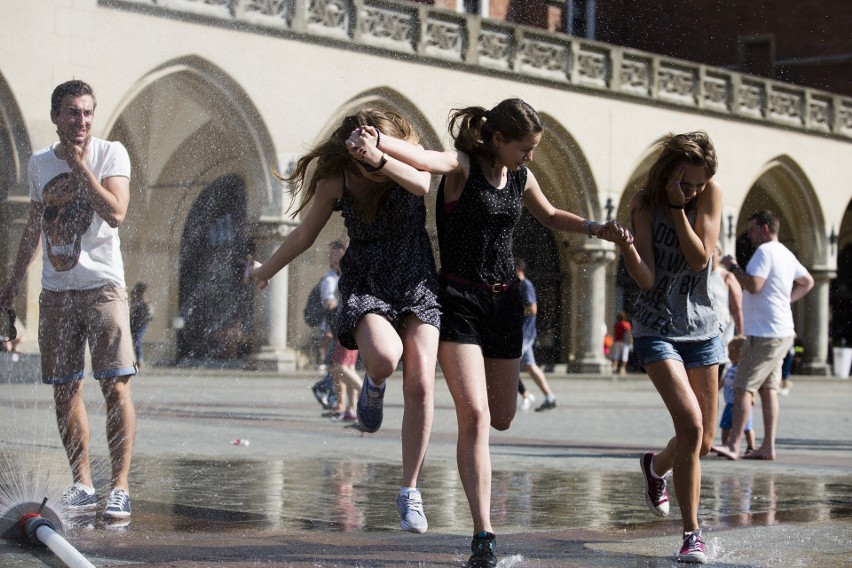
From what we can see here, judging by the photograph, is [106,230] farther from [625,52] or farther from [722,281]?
[625,52]

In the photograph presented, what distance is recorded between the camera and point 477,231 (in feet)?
18.3

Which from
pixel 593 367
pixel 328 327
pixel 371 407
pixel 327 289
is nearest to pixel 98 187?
pixel 371 407

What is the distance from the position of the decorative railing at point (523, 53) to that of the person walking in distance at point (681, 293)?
36.3 feet

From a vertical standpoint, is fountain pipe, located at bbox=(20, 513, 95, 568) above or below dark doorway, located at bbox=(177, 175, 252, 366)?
below

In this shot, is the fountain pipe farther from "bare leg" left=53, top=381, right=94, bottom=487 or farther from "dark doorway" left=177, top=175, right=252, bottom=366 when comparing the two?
"dark doorway" left=177, top=175, right=252, bottom=366

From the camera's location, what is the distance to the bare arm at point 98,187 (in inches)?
243

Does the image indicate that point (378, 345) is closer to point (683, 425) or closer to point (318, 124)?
point (683, 425)

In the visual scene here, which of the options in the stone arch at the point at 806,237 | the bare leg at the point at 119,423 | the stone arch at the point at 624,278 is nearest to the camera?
the bare leg at the point at 119,423

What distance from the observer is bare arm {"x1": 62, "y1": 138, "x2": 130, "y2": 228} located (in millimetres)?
6172

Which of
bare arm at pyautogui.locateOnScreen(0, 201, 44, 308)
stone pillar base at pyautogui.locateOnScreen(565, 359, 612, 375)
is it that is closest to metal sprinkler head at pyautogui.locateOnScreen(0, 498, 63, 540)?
bare arm at pyautogui.locateOnScreen(0, 201, 44, 308)

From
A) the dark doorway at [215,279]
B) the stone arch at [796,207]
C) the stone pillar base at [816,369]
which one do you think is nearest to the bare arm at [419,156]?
the dark doorway at [215,279]

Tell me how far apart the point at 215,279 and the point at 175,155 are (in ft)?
8.45

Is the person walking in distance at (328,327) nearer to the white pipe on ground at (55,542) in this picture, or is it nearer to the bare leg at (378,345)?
the bare leg at (378,345)

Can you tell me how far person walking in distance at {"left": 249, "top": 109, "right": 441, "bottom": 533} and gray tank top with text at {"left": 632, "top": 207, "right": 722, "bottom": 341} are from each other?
3.31ft
